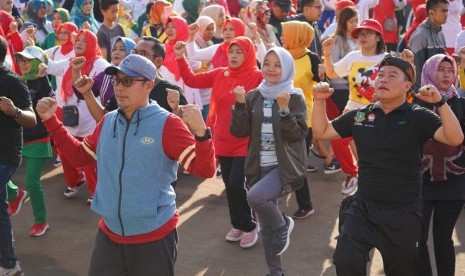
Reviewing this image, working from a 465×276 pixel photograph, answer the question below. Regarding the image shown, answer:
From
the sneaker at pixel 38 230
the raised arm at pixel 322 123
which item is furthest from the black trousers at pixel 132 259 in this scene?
the sneaker at pixel 38 230

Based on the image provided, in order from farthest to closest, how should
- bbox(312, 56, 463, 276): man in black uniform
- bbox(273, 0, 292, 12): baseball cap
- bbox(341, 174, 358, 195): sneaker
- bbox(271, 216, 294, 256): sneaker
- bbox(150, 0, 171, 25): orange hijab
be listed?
bbox(150, 0, 171, 25): orange hijab < bbox(273, 0, 292, 12): baseball cap < bbox(341, 174, 358, 195): sneaker < bbox(271, 216, 294, 256): sneaker < bbox(312, 56, 463, 276): man in black uniform

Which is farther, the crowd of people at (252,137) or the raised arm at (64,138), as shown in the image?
the raised arm at (64,138)

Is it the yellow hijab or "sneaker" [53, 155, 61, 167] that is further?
"sneaker" [53, 155, 61, 167]

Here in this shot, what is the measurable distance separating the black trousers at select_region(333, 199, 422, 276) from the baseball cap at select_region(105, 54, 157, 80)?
1.58 meters

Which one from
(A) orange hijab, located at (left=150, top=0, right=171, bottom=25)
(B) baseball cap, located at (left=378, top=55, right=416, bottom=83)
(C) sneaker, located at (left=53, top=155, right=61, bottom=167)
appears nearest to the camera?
(B) baseball cap, located at (left=378, top=55, right=416, bottom=83)

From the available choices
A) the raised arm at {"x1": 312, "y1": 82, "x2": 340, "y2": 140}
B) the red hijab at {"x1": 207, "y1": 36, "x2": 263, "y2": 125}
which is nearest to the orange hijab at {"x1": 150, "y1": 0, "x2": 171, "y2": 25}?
the red hijab at {"x1": 207, "y1": 36, "x2": 263, "y2": 125}

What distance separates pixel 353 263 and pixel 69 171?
437cm

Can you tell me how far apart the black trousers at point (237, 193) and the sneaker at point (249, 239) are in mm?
37

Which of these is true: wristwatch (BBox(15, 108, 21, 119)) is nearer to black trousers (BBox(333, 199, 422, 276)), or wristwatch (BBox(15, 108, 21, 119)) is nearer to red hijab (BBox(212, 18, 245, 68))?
black trousers (BBox(333, 199, 422, 276))

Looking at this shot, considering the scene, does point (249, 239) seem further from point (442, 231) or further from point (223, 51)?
point (223, 51)

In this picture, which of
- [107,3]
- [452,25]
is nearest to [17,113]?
[107,3]

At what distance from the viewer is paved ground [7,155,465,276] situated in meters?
6.48

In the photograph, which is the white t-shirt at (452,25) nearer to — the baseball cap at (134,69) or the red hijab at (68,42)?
the red hijab at (68,42)

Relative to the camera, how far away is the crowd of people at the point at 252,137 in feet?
14.5
